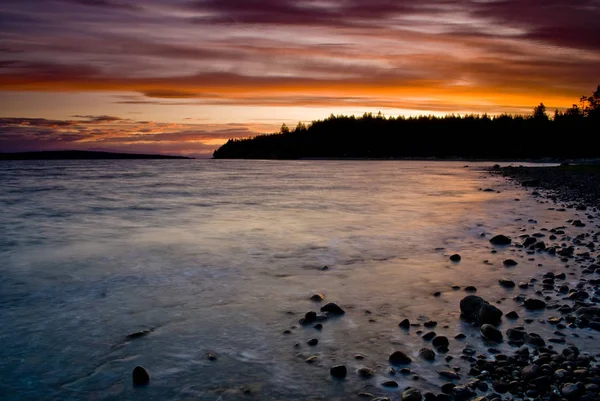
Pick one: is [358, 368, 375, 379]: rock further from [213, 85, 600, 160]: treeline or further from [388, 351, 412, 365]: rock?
[213, 85, 600, 160]: treeline

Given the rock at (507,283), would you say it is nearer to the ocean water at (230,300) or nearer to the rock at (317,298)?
the ocean water at (230,300)

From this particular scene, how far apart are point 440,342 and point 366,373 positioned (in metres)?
1.32

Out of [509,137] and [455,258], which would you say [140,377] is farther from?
[509,137]

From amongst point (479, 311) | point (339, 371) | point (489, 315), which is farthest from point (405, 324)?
point (339, 371)

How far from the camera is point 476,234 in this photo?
52.2 ft

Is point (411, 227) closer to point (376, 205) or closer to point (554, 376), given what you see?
point (376, 205)

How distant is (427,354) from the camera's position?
5.93 meters

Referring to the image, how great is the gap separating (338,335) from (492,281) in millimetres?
4284

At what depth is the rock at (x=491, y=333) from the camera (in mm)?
6426

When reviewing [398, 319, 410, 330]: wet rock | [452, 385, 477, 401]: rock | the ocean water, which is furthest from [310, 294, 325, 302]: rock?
[452, 385, 477, 401]: rock

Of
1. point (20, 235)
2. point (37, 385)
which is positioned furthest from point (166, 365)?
point (20, 235)

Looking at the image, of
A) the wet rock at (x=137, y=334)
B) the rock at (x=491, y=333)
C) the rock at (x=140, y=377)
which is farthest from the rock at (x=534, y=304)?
the wet rock at (x=137, y=334)

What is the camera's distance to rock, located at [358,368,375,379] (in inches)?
219

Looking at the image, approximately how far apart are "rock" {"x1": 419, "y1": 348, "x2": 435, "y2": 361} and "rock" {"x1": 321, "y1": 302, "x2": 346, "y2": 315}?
1955 mm
